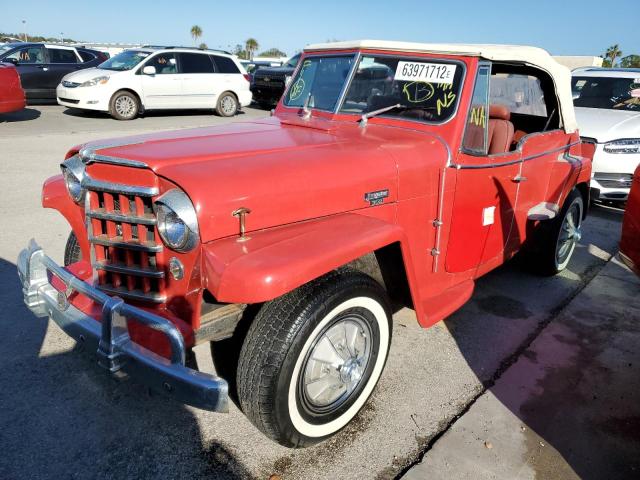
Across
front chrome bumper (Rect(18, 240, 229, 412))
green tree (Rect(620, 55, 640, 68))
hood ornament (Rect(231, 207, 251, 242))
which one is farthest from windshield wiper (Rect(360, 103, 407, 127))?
green tree (Rect(620, 55, 640, 68))

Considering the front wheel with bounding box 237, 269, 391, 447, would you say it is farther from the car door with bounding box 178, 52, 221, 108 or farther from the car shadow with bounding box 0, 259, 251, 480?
the car door with bounding box 178, 52, 221, 108

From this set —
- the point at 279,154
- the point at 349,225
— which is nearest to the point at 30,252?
the point at 279,154

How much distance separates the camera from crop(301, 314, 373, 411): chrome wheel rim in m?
2.36

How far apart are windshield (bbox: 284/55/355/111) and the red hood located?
0.66 m

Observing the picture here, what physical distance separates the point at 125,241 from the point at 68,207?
805 millimetres

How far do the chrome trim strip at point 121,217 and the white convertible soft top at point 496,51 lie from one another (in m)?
1.98

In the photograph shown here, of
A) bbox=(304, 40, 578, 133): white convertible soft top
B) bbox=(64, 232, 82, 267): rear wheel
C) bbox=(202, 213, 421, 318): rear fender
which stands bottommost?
bbox=(64, 232, 82, 267): rear wheel

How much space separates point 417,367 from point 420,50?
2041mm

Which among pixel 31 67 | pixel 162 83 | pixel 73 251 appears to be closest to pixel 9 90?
pixel 162 83

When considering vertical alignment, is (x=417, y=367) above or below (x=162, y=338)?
below

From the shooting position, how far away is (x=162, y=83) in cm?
1220

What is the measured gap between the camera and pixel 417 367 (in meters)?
3.14

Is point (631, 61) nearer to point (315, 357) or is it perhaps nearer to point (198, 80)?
point (198, 80)

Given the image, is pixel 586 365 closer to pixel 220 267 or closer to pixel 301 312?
pixel 301 312
